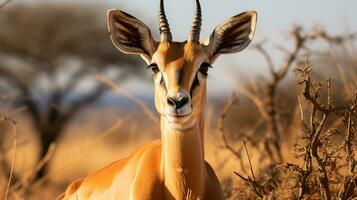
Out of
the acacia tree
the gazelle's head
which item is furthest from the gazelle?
the acacia tree

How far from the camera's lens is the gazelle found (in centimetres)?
750

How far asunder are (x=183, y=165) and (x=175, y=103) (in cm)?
76

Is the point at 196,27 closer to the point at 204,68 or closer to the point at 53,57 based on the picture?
the point at 204,68

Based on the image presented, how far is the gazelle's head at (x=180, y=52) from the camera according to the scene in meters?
7.34

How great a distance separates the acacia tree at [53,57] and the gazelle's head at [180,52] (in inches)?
905

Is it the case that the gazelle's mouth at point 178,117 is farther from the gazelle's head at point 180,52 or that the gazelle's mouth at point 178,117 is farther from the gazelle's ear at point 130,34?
the gazelle's ear at point 130,34

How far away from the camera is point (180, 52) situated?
307 inches

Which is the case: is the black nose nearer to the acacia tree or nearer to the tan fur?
the tan fur

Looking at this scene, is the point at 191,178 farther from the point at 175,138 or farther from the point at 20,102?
the point at 20,102

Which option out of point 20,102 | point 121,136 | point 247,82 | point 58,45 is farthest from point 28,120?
point 247,82

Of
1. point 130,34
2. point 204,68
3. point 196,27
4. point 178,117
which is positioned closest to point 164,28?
point 196,27

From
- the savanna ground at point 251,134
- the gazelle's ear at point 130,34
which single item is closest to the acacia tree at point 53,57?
the savanna ground at point 251,134

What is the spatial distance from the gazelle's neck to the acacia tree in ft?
77.2

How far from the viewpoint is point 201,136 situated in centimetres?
786
